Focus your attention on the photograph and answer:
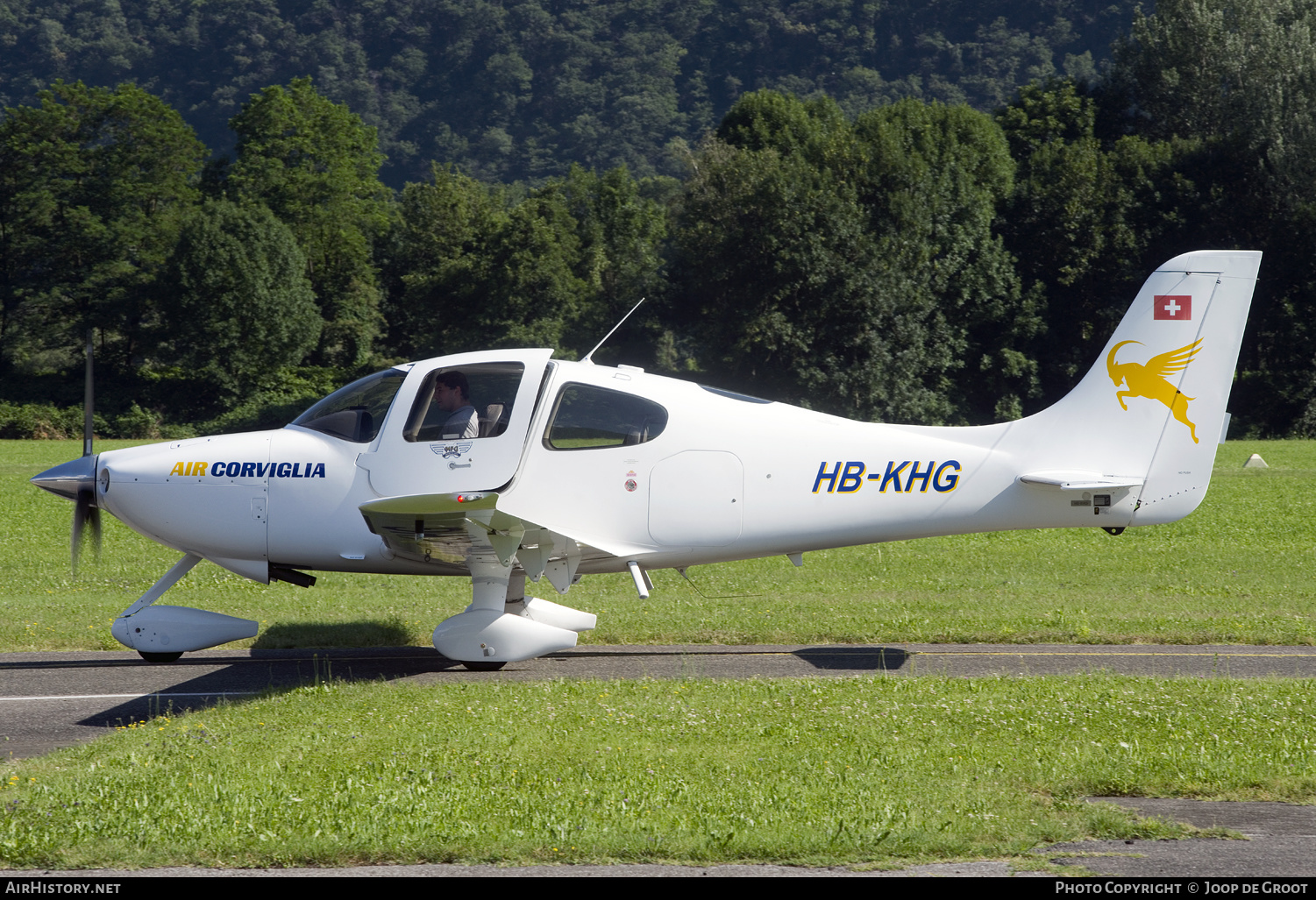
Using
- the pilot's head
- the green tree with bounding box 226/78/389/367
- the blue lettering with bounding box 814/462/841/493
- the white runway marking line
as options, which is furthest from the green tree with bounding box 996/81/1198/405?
the white runway marking line

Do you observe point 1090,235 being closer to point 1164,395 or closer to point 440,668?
point 1164,395

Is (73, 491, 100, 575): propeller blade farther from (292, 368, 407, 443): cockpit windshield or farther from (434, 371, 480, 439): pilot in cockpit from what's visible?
(434, 371, 480, 439): pilot in cockpit

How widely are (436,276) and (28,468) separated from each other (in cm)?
2481

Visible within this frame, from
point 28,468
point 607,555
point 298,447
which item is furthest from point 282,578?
point 28,468

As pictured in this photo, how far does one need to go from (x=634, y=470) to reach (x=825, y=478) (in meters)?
1.58

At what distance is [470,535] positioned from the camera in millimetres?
9203

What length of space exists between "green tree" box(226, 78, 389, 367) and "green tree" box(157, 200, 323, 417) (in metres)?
2.72

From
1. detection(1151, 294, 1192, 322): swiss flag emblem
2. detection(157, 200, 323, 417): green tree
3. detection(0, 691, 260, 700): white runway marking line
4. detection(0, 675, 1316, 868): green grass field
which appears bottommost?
detection(157, 200, 323, 417): green tree

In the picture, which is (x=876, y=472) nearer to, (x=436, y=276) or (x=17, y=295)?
(x=436, y=276)

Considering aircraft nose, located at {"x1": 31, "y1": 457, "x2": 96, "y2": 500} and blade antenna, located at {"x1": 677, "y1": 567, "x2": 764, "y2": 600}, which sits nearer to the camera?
aircraft nose, located at {"x1": 31, "y1": 457, "x2": 96, "y2": 500}

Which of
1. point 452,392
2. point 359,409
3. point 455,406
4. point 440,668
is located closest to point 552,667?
point 440,668

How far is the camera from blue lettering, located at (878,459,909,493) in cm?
1005

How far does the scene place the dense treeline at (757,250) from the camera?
161 feet

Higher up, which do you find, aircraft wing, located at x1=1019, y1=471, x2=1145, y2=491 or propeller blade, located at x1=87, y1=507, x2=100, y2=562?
aircraft wing, located at x1=1019, y1=471, x2=1145, y2=491
